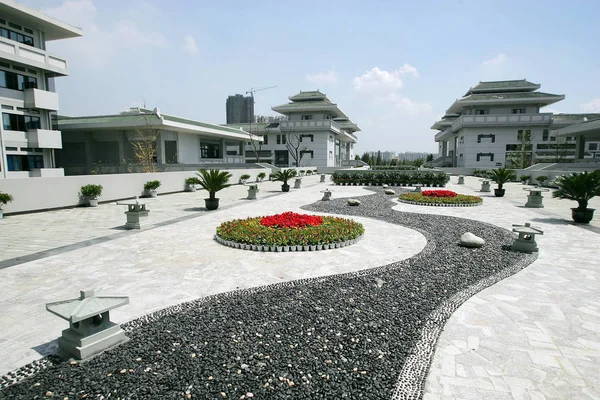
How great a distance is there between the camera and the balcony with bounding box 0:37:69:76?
2522cm

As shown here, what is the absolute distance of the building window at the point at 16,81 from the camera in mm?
26084

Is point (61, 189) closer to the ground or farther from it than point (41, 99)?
closer to the ground

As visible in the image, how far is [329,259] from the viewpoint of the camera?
7.09m

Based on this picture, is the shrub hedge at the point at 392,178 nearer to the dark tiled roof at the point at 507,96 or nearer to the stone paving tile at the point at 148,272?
the stone paving tile at the point at 148,272

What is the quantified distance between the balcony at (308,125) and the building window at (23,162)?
113ft

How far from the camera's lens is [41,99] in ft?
92.1

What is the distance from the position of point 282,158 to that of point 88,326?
5587 cm

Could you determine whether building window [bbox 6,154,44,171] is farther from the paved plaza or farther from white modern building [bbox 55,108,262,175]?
the paved plaza

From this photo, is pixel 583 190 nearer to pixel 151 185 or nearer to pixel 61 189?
pixel 151 185

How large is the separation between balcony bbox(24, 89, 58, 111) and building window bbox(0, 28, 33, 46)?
4185 mm

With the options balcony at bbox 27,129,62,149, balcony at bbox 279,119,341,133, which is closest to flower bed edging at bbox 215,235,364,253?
balcony at bbox 27,129,62,149

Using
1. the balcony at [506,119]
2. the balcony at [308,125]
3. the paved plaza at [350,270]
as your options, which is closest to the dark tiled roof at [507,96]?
the balcony at [506,119]

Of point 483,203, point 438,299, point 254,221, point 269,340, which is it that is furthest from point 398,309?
point 483,203

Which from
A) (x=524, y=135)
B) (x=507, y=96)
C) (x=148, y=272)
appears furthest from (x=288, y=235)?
(x=507, y=96)
